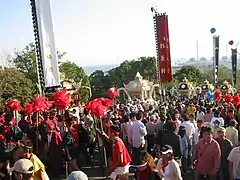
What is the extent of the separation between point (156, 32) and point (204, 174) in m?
17.9

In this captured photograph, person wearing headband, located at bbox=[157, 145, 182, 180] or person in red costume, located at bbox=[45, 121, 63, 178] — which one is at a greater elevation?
person wearing headband, located at bbox=[157, 145, 182, 180]

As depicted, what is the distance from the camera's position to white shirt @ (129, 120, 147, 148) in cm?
1153

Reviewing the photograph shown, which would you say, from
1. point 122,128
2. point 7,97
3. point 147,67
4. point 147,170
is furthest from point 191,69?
point 147,170

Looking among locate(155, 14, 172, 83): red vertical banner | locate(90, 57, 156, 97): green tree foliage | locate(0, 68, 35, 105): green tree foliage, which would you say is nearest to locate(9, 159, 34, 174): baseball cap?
locate(155, 14, 172, 83): red vertical banner

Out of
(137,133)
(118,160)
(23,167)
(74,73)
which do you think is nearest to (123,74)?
(74,73)

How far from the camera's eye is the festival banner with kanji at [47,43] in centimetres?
1420

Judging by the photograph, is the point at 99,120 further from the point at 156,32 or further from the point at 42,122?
the point at 156,32

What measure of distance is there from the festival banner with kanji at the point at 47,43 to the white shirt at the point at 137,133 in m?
4.00

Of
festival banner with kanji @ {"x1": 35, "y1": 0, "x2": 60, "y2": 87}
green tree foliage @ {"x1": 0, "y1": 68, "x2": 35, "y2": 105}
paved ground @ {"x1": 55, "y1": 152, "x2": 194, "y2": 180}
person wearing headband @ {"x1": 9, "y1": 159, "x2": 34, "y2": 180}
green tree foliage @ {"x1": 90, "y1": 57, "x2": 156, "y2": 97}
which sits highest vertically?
festival banner with kanji @ {"x1": 35, "y1": 0, "x2": 60, "y2": 87}

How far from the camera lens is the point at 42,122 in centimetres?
1230

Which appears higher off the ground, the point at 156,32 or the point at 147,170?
the point at 156,32

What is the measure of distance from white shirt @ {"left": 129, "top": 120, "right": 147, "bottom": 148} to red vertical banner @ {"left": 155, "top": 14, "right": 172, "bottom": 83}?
1424 centimetres

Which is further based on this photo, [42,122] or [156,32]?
[156,32]

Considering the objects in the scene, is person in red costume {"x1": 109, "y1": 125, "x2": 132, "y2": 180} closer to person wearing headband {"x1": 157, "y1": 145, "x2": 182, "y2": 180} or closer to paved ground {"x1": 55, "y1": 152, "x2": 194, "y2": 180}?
person wearing headband {"x1": 157, "y1": 145, "x2": 182, "y2": 180}
